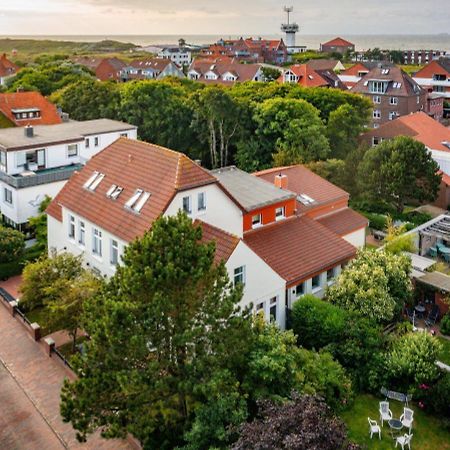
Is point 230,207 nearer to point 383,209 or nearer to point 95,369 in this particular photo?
point 95,369

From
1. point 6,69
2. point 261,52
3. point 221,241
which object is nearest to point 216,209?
point 221,241

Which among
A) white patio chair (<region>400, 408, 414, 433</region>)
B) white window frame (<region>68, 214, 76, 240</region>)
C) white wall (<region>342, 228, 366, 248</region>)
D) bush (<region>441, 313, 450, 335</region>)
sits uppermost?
white window frame (<region>68, 214, 76, 240</region>)

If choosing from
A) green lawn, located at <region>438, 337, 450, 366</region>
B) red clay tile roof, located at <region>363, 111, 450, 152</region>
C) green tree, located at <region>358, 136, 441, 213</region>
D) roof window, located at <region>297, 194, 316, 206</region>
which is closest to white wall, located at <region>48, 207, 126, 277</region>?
roof window, located at <region>297, 194, 316, 206</region>

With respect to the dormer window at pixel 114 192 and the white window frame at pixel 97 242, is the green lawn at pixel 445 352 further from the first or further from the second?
the dormer window at pixel 114 192

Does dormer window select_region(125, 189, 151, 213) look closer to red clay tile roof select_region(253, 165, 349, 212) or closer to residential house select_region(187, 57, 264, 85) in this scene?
red clay tile roof select_region(253, 165, 349, 212)

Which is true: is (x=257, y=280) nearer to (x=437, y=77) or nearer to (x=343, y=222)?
(x=343, y=222)

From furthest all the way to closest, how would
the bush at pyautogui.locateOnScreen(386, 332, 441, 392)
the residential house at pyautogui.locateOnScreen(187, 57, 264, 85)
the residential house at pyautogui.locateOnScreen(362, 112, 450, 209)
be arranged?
the residential house at pyautogui.locateOnScreen(187, 57, 264, 85) → the residential house at pyautogui.locateOnScreen(362, 112, 450, 209) → the bush at pyautogui.locateOnScreen(386, 332, 441, 392)
